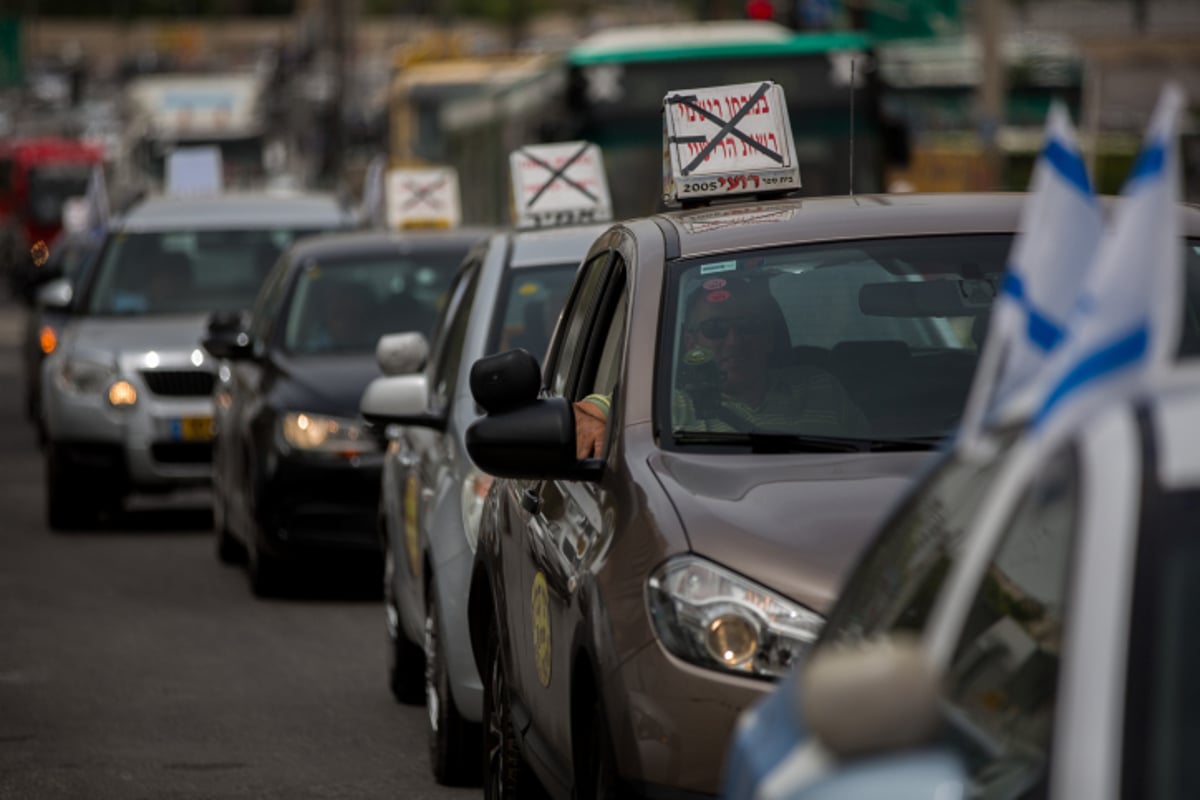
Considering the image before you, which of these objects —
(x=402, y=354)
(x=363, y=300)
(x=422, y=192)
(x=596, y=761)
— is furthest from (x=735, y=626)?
(x=422, y=192)

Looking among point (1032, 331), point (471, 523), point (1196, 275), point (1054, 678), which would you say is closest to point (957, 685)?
point (1054, 678)

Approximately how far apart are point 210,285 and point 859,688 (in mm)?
14594

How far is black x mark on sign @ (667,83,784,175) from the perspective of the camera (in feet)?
27.5

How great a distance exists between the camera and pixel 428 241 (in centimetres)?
1345

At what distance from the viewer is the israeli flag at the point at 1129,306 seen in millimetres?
2629

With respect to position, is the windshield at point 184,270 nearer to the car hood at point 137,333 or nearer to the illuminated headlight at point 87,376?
the car hood at point 137,333

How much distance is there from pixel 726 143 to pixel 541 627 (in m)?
2.87

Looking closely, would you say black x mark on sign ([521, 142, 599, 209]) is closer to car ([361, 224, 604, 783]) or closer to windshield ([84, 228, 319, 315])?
car ([361, 224, 604, 783])

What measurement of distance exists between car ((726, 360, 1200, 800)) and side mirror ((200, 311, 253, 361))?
1015 centimetres

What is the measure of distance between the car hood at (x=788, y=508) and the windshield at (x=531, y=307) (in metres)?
3.70

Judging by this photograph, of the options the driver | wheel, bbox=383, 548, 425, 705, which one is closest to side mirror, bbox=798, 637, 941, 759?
the driver

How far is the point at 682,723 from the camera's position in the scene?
4695mm

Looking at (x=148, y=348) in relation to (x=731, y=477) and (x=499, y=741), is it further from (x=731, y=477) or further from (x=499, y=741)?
(x=731, y=477)

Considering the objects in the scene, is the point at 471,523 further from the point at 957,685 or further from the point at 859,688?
the point at 859,688
